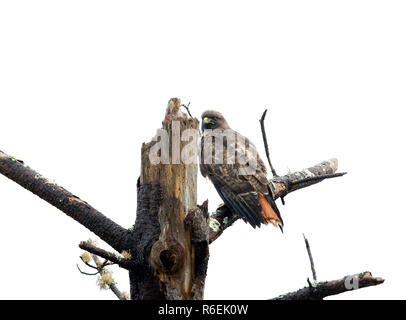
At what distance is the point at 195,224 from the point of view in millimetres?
3744

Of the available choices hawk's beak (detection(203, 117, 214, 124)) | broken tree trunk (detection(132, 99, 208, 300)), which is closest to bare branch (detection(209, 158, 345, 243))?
broken tree trunk (detection(132, 99, 208, 300))

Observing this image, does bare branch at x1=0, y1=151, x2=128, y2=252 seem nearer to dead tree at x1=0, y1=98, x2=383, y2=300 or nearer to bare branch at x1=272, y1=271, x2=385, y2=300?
dead tree at x1=0, y1=98, x2=383, y2=300

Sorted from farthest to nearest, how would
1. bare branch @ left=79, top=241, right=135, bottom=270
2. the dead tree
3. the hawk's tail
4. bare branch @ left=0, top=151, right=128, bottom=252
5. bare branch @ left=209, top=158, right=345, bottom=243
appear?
the hawk's tail → bare branch @ left=209, top=158, right=345, bottom=243 → bare branch @ left=0, top=151, right=128, bottom=252 → the dead tree → bare branch @ left=79, top=241, right=135, bottom=270

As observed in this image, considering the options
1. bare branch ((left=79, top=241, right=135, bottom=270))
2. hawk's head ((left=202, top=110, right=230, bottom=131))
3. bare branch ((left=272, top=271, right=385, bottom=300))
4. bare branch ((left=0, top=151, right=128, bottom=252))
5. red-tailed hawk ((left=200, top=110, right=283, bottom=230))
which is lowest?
bare branch ((left=272, top=271, right=385, bottom=300))

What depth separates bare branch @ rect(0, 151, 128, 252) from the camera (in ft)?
13.0

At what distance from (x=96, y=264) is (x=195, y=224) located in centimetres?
90

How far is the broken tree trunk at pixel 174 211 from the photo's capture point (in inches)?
144

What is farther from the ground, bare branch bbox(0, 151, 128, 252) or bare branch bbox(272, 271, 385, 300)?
bare branch bbox(0, 151, 128, 252)

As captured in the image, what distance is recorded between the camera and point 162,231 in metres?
3.74

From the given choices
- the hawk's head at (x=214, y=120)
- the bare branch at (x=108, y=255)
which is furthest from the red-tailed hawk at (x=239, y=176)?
the bare branch at (x=108, y=255)

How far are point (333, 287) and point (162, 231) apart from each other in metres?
1.18

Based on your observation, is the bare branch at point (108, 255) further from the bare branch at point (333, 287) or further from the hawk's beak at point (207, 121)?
the hawk's beak at point (207, 121)
